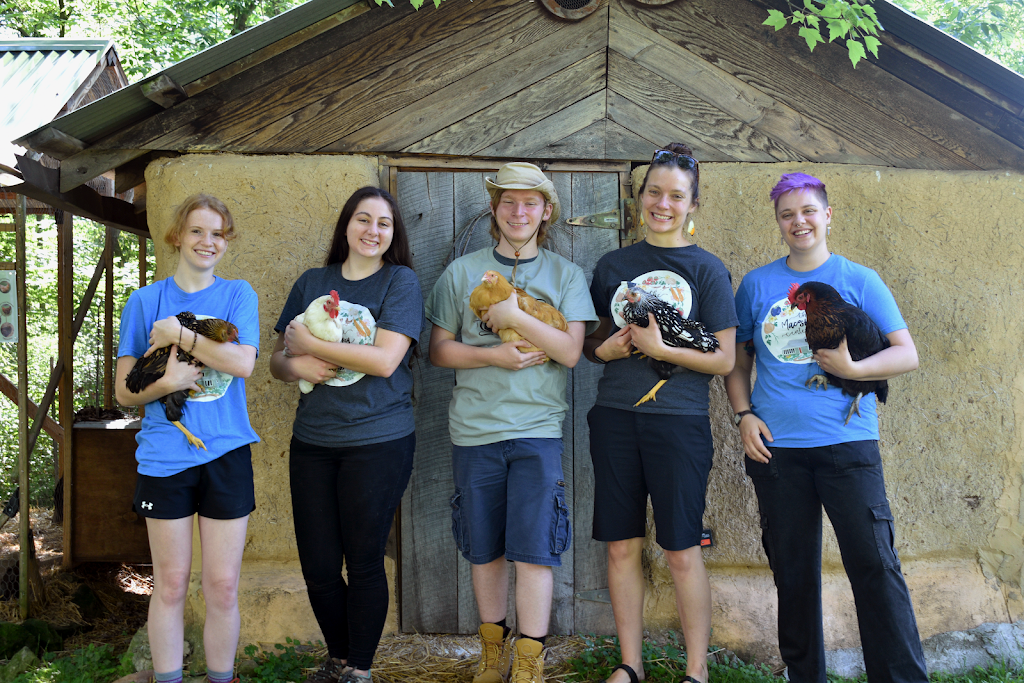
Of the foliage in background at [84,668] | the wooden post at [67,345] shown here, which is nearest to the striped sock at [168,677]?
the foliage in background at [84,668]

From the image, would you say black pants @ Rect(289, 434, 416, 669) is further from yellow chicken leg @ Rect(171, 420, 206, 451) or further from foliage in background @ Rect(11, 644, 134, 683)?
foliage in background @ Rect(11, 644, 134, 683)

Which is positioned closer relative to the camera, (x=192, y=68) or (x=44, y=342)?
(x=192, y=68)

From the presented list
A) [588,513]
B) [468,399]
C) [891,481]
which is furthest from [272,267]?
[891,481]

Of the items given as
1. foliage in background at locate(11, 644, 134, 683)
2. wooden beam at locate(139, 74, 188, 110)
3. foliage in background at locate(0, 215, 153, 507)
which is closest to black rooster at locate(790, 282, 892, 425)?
wooden beam at locate(139, 74, 188, 110)

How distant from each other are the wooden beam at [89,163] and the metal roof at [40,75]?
117 cm

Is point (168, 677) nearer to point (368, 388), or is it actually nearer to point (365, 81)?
point (368, 388)

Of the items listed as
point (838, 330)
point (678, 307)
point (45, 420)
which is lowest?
point (45, 420)

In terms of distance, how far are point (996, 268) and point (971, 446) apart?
954mm

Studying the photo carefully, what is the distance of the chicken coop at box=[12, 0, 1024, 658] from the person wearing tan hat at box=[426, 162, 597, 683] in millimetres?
633

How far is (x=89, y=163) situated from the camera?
3492mm

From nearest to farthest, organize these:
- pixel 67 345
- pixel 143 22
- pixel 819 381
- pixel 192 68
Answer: pixel 819 381, pixel 192 68, pixel 67 345, pixel 143 22

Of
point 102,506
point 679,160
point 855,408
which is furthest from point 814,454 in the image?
point 102,506

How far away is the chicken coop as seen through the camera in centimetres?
349

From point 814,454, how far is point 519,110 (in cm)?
229
